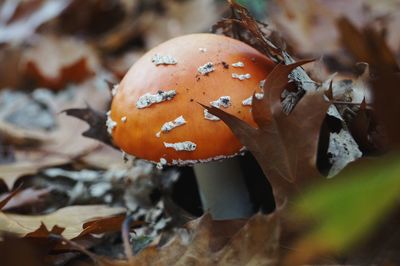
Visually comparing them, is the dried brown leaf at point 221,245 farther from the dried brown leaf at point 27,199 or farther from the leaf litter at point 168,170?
the dried brown leaf at point 27,199

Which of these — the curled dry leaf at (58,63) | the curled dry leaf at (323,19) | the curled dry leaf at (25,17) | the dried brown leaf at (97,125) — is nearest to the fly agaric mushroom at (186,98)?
the dried brown leaf at (97,125)

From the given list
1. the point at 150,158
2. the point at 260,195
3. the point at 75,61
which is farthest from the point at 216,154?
the point at 75,61

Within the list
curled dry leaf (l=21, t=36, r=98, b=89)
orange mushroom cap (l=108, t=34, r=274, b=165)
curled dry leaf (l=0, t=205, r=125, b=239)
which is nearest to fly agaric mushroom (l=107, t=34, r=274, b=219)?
orange mushroom cap (l=108, t=34, r=274, b=165)

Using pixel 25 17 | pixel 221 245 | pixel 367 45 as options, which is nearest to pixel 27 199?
pixel 221 245

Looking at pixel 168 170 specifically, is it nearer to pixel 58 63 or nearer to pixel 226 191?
pixel 226 191

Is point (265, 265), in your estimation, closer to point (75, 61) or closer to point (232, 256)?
point (232, 256)

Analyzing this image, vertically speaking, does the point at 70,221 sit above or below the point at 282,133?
below
